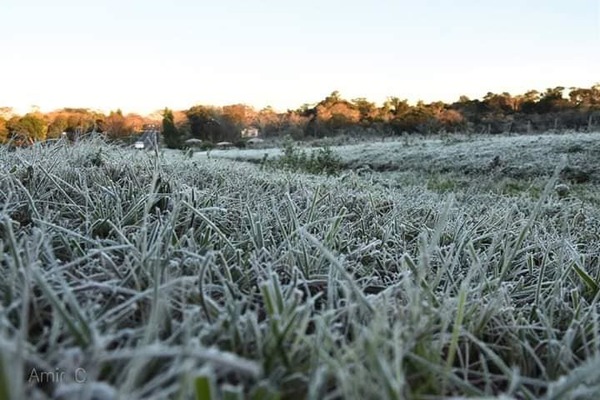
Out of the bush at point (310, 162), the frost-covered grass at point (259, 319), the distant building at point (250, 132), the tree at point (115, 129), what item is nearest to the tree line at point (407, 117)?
the distant building at point (250, 132)

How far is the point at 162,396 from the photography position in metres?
0.39

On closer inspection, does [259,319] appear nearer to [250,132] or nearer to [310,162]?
[310,162]

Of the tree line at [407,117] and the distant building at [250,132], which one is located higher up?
the tree line at [407,117]

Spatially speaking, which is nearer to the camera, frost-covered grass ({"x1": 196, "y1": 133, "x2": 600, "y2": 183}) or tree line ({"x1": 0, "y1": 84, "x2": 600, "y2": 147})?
frost-covered grass ({"x1": 196, "y1": 133, "x2": 600, "y2": 183})

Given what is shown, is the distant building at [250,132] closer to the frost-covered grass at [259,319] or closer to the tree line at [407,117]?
the tree line at [407,117]

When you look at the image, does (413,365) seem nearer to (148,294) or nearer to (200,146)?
(148,294)

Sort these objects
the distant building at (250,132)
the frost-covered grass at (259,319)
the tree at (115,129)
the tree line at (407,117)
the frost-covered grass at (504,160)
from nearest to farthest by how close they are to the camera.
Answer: the frost-covered grass at (259,319)
the tree at (115,129)
the frost-covered grass at (504,160)
the tree line at (407,117)
the distant building at (250,132)

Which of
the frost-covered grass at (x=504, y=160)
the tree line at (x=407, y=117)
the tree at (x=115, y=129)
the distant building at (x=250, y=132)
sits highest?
the tree line at (x=407, y=117)

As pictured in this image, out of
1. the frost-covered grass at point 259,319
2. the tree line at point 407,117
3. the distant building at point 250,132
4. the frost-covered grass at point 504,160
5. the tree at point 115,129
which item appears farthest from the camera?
the distant building at point 250,132

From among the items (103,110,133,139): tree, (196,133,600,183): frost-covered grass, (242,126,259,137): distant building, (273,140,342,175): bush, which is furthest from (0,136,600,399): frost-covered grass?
(242,126,259,137): distant building

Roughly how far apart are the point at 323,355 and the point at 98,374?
0.82 ft

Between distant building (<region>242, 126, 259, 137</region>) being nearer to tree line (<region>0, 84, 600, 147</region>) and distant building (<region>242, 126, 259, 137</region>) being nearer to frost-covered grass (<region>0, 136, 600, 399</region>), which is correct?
tree line (<region>0, 84, 600, 147</region>)

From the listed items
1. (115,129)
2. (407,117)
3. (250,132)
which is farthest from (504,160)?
(250,132)

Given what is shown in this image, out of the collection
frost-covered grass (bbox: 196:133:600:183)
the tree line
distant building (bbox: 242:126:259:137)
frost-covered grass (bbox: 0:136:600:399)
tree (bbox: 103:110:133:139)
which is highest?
the tree line
